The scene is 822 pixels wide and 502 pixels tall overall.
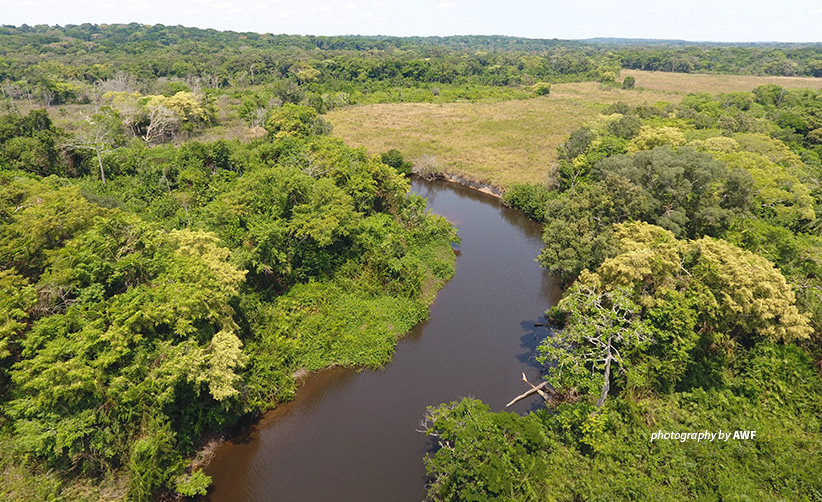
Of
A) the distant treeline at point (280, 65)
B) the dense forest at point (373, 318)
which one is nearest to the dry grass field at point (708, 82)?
the distant treeline at point (280, 65)

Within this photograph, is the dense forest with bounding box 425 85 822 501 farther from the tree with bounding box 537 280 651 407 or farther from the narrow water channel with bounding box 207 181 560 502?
the narrow water channel with bounding box 207 181 560 502

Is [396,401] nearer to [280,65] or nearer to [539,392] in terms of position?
[539,392]

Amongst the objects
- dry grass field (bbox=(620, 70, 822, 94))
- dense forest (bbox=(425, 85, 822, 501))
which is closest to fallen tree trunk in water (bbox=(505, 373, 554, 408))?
dense forest (bbox=(425, 85, 822, 501))

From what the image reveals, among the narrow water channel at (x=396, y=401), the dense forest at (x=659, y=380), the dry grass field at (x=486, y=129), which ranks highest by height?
the dry grass field at (x=486, y=129)

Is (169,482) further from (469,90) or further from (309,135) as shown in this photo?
(469,90)

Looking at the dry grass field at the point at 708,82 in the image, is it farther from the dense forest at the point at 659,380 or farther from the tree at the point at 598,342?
the tree at the point at 598,342

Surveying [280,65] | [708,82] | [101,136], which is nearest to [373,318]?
[101,136]
